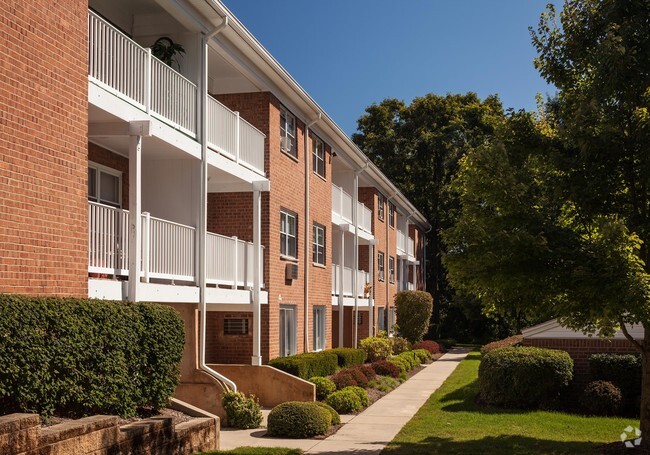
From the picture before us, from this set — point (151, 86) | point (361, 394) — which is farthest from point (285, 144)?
point (151, 86)

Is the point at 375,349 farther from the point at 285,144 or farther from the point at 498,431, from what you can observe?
the point at 498,431

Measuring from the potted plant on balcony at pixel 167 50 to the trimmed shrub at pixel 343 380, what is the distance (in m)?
8.90

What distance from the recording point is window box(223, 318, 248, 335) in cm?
2072

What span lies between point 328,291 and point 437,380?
183 inches

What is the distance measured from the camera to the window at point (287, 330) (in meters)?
22.6

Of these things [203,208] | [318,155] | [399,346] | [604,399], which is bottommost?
[399,346]

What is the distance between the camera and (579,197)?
12.7m

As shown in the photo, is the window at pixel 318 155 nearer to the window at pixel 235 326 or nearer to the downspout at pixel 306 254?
the downspout at pixel 306 254

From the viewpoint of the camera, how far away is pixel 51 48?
10758mm

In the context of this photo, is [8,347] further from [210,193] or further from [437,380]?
[437,380]

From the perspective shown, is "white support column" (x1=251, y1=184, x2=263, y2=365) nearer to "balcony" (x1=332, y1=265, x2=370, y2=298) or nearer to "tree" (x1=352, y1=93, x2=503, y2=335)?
"balcony" (x1=332, y1=265, x2=370, y2=298)

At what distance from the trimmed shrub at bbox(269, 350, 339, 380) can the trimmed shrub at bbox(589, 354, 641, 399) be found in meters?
6.70

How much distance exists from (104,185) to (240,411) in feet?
16.8

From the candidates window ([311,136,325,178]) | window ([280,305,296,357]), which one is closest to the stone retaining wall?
window ([280,305,296,357])
